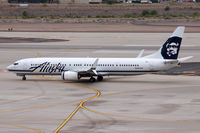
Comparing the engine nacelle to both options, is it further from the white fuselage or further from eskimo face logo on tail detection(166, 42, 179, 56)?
eskimo face logo on tail detection(166, 42, 179, 56)

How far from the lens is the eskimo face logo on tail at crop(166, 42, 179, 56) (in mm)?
56625

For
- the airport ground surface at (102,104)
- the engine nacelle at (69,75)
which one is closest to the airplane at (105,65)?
the engine nacelle at (69,75)

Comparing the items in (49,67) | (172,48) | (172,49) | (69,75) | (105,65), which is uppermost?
(172,48)

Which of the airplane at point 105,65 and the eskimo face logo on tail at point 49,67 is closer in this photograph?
the airplane at point 105,65

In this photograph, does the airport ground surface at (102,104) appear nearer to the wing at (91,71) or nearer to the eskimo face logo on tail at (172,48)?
the wing at (91,71)

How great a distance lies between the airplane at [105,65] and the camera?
5650 cm

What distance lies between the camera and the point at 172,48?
56.8 meters

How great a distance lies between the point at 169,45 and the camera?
57.0 m

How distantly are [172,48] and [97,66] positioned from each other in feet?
32.1

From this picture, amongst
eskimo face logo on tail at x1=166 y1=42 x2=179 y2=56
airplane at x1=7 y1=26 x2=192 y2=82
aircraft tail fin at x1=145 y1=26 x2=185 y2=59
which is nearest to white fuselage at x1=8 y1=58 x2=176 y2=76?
airplane at x1=7 y1=26 x2=192 y2=82

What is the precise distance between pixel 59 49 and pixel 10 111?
2097 inches

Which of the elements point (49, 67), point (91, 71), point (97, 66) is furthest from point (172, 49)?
point (49, 67)

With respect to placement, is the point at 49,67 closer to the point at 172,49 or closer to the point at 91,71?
the point at 91,71

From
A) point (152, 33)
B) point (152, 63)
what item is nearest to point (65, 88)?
point (152, 63)
